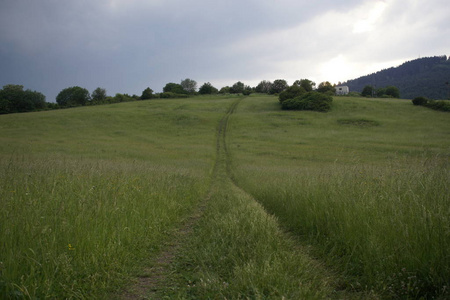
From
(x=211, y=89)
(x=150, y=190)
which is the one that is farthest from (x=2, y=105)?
(x=150, y=190)

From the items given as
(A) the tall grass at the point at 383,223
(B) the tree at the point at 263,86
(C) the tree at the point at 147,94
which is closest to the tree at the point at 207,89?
(B) the tree at the point at 263,86

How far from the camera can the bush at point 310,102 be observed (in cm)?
6050

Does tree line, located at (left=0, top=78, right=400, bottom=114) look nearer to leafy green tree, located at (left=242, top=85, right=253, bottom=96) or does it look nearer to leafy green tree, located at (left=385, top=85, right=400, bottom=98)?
leafy green tree, located at (left=242, top=85, right=253, bottom=96)

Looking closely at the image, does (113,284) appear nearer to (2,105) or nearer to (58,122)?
(58,122)

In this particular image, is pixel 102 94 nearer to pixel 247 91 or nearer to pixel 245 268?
pixel 247 91

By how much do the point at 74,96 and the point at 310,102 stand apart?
95.2 metres

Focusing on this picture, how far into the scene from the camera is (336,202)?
Result: 5547 mm

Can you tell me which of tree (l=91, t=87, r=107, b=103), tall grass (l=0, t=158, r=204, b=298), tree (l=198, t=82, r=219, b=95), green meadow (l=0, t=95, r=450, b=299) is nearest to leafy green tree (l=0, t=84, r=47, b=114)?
tree (l=91, t=87, r=107, b=103)

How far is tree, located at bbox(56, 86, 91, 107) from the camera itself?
103m

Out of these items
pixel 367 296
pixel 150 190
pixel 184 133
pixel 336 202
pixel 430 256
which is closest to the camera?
pixel 367 296

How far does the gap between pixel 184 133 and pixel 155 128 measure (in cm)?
703

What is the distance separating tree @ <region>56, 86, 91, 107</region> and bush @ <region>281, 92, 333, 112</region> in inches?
3318

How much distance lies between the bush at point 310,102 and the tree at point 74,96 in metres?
84.3

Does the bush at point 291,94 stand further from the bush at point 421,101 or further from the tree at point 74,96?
the tree at point 74,96
